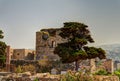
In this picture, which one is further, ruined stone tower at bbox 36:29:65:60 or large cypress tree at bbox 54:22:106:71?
ruined stone tower at bbox 36:29:65:60

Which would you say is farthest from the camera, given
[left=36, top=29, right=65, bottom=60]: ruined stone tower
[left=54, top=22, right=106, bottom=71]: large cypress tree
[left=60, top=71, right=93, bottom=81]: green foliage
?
[left=36, top=29, right=65, bottom=60]: ruined stone tower

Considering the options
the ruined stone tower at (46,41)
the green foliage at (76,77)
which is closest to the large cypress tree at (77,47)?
the green foliage at (76,77)

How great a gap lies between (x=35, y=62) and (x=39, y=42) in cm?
805

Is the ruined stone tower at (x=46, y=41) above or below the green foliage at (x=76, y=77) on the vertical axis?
above

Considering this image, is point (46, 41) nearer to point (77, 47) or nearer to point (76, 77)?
point (77, 47)

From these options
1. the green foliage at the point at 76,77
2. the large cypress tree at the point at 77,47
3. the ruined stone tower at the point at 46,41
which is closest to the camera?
the green foliage at the point at 76,77

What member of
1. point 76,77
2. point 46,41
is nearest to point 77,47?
point 76,77

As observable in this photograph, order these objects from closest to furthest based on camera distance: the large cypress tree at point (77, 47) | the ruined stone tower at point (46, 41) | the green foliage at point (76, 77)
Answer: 1. the green foliage at point (76, 77)
2. the large cypress tree at point (77, 47)
3. the ruined stone tower at point (46, 41)

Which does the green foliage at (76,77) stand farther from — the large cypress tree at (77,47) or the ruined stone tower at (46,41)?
the ruined stone tower at (46,41)

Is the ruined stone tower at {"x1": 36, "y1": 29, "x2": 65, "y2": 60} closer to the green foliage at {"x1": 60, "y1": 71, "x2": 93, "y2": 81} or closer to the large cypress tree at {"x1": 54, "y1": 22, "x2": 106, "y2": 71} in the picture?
the large cypress tree at {"x1": 54, "y1": 22, "x2": 106, "y2": 71}

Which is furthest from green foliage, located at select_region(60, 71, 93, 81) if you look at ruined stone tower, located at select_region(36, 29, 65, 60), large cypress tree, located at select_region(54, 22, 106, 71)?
ruined stone tower, located at select_region(36, 29, 65, 60)

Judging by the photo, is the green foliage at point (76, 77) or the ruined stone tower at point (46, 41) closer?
the green foliage at point (76, 77)

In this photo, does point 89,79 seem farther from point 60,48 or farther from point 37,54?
point 37,54

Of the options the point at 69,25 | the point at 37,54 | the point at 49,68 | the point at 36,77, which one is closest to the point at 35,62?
the point at 49,68
